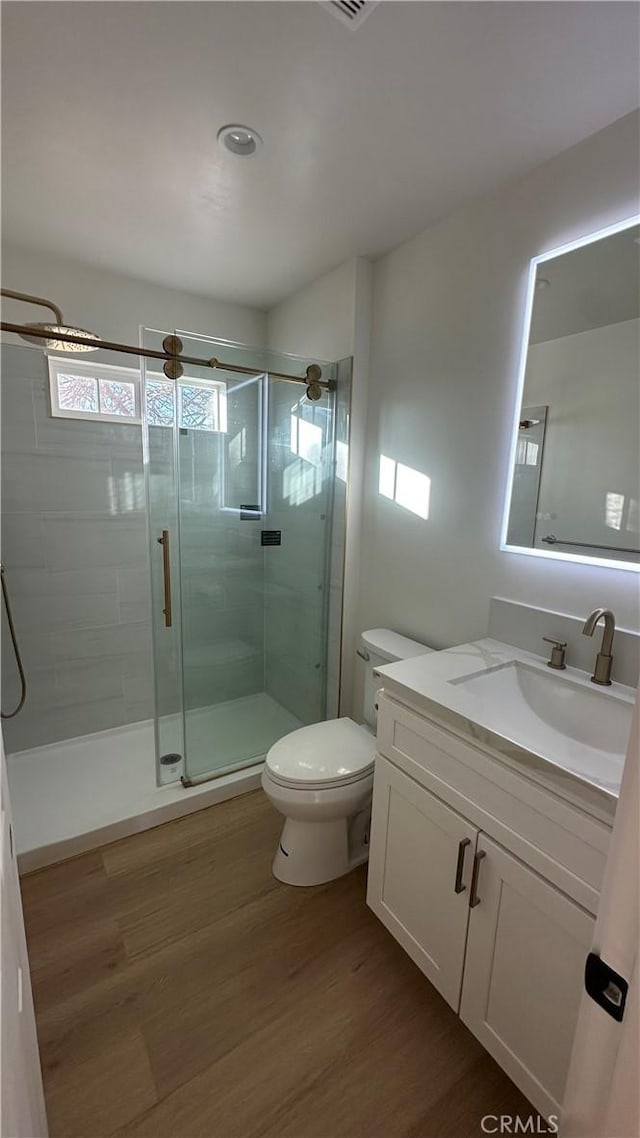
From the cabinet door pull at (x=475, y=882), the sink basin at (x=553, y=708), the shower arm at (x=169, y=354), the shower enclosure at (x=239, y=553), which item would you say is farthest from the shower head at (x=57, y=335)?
the cabinet door pull at (x=475, y=882)

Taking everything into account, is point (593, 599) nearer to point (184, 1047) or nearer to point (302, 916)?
point (302, 916)

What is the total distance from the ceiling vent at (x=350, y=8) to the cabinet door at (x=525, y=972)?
1.93 metres

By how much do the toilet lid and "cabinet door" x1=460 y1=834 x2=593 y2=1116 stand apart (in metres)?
0.61

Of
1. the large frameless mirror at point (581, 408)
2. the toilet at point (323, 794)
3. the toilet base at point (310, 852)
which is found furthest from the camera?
the toilet base at point (310, 852)

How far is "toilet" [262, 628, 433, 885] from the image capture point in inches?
63.7

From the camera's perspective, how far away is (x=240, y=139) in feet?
4.61

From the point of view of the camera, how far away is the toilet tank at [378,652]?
193 cm

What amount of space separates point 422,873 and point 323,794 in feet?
1.37

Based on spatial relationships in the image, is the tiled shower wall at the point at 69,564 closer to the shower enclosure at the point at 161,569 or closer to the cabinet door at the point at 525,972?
the shower enclosure at the point at 161,569

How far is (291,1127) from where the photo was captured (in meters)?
1.08

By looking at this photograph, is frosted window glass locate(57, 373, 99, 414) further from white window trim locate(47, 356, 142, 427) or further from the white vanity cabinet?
the white vanity cabinet

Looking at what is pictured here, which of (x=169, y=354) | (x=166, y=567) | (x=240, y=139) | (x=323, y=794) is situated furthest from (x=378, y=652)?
(x=240, y=139)

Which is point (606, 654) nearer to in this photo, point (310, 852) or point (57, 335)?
point (310, 852)

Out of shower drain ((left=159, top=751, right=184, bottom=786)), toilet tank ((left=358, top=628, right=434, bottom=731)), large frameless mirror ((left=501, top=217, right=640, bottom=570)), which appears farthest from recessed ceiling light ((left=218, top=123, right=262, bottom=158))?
shower drain ((left=159, top=751, right=184, bottom=786))
